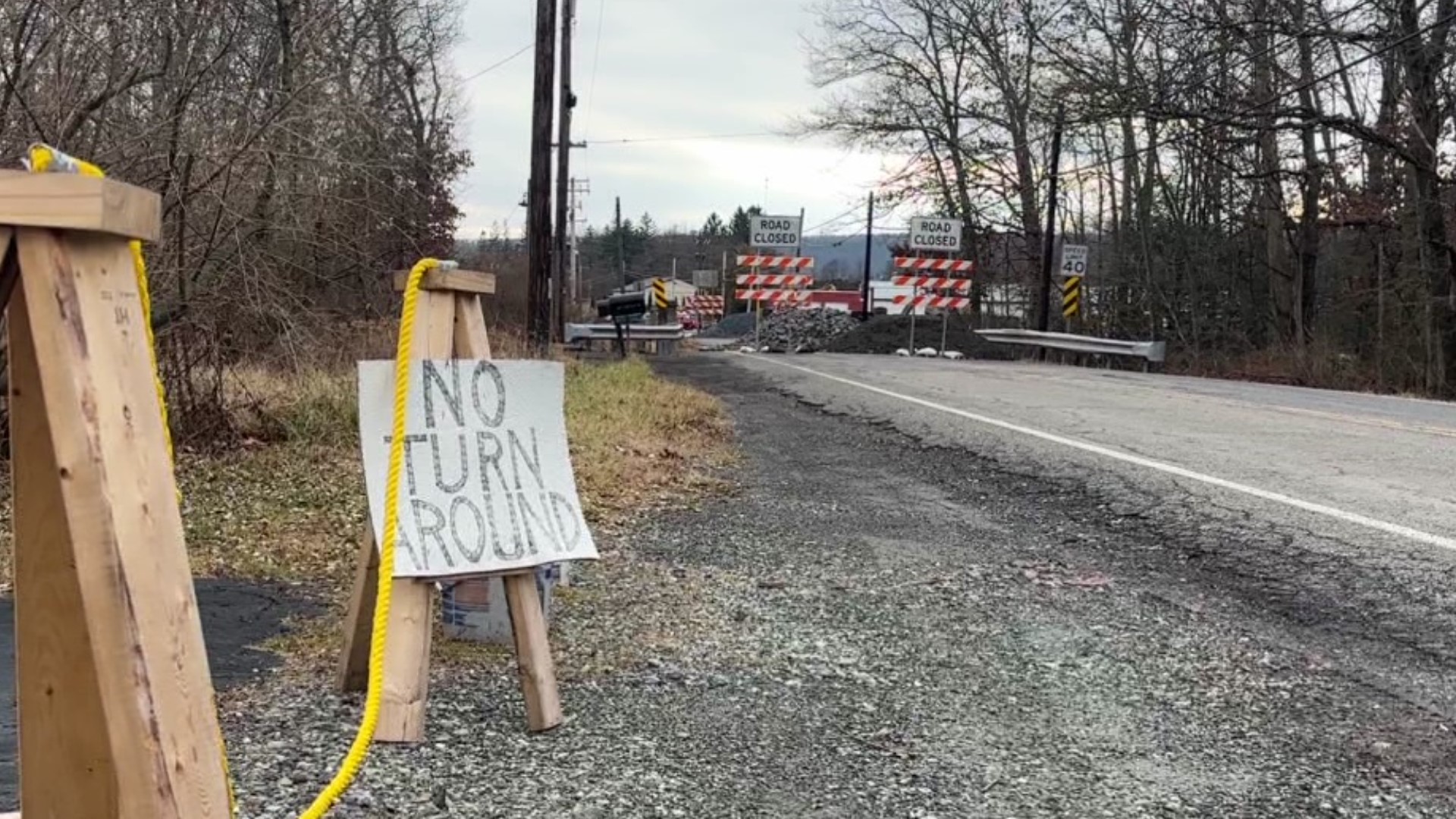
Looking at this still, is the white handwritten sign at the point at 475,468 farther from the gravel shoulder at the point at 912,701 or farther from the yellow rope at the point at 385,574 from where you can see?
the gravel shoulder at the point at 912,701

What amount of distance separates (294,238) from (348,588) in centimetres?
378

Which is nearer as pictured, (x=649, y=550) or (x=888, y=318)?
(x=649, y=550)

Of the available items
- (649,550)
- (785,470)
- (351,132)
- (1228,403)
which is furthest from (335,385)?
(1228,403)

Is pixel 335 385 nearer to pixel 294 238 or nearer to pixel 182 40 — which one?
pixel 294 238

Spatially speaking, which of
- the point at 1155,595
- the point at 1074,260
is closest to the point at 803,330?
the point at 1074,260

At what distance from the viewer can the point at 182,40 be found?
712 cm

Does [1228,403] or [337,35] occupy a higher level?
[337,35]

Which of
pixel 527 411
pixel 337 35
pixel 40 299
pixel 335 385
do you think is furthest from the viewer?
pixel 337 35

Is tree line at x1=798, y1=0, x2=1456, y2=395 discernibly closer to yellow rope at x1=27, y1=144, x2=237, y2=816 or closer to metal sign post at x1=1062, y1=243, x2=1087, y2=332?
metal sign post at x1=1062, y1=243, x2=1087, y2=332

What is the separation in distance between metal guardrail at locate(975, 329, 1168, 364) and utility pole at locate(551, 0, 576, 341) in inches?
377

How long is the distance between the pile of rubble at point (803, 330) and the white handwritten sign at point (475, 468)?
81.3 ft

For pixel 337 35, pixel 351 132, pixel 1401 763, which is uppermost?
pixel 337 35

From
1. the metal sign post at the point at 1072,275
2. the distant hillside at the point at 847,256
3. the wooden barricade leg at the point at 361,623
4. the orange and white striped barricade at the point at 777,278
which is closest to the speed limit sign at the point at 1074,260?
the metal sign post at the point at 1072,275

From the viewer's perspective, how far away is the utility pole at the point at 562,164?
75.5ft
